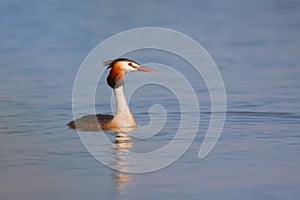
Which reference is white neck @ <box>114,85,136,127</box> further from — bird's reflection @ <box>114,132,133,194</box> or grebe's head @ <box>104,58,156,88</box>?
bird's reflection @ <box>114,132,133,194</box>

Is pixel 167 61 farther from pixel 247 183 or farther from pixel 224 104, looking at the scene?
pixel 247 183

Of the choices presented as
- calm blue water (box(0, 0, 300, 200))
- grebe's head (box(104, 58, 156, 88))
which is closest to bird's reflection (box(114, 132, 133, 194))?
calm blue water (box(0, 0, 300, 200))

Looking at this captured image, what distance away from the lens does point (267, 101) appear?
18.1m

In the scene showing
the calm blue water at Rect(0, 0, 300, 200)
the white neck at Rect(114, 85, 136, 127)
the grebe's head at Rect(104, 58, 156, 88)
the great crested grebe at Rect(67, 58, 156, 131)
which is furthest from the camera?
the grebe's head at Rect(104, 58, 156, 88)

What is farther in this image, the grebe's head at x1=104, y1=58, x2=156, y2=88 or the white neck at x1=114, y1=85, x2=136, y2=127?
the grebe's head at x1=104, y1=58, x2=156, y2=88

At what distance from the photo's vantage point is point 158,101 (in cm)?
1822

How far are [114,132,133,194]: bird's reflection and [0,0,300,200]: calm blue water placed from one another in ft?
0.15

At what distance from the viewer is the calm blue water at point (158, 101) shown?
11.7 m

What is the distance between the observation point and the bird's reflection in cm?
1177

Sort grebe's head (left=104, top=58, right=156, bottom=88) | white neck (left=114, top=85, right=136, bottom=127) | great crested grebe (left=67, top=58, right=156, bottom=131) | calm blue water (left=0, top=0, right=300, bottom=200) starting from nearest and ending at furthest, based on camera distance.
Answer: calm blue water (left=0, top=0, right=300, bottom=200)
great crested grebe (left=67, top=58, right=156, bottom=131)
white neck (left=114, top=85, right=136, bottom=127)
grebe's head (left=104, top=58, right=156, bottom=88)

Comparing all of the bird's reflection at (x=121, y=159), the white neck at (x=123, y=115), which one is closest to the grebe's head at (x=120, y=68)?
the white neck at (x=123, y=115)

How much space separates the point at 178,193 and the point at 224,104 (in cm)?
676

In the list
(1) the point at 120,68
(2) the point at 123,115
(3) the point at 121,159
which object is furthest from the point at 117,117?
(3) the point at 121,159

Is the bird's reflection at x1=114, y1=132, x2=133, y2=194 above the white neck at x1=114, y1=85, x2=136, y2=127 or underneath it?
underneath
